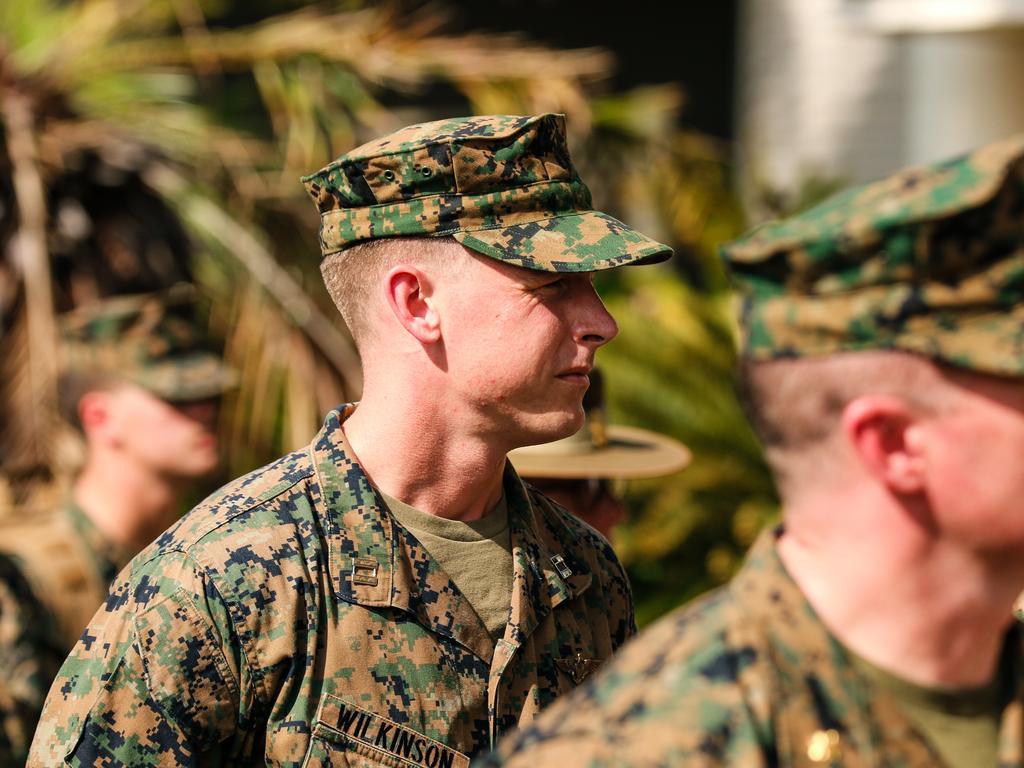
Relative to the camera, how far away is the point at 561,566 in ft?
8.75

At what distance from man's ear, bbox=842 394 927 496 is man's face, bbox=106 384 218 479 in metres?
3.60

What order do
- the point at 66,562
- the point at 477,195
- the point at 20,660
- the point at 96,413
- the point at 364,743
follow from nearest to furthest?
the point at 364,743, the point at 477,195, the point at 20,660, the point at 66,562, the point at 96,413

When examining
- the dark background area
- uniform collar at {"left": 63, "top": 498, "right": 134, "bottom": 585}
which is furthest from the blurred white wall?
uniform collar at {"left": 63, "top": 498, "right": 134, "bottom": 585}

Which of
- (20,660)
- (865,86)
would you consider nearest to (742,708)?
(20,660)

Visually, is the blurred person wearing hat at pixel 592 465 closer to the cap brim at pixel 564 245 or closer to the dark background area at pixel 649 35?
the cap brim at pixel 564 245

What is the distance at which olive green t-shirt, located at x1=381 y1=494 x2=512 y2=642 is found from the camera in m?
2.55

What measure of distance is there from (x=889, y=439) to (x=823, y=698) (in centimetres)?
31

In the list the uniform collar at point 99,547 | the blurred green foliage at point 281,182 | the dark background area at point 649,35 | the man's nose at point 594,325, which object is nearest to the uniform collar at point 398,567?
the man's nose at point 594,325

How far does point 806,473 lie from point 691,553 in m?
5.73

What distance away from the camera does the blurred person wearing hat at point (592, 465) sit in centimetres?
380

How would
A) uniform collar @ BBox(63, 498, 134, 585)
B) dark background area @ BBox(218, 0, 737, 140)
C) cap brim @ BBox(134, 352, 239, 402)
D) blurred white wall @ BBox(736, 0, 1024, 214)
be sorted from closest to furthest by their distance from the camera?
1. uniform collar @ BBox(63, 498, 134, 585)
2. cap brim @ BBox(134, 352, 239, 402)
3. blurred white wall @ BBox(736, 0, 1024, 214)
4. dark background area @ BBox(218, 0, 737, 140)

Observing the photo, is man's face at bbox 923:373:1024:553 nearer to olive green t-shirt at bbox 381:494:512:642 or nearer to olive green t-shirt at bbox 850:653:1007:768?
olive green t-shirt at bbox 850:653:1007:768

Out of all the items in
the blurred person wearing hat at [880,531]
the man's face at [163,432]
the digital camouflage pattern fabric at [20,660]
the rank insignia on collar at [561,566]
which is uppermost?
the blurred person wearing hat at [880,531]

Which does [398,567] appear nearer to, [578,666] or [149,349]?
[578,666]
